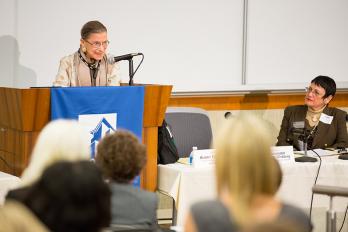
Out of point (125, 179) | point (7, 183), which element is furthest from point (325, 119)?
point (125, 179)

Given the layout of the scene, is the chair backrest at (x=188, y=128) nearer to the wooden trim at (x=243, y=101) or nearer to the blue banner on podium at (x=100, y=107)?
the wooden trim at (x=243, y=101)

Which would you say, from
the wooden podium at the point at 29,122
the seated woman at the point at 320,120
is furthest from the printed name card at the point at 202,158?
the seated woman at the point at 320,120

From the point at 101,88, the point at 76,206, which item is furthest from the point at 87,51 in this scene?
the point at 76,206

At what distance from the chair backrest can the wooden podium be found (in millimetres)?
872

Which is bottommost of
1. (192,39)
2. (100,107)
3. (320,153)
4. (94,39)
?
(320,153)

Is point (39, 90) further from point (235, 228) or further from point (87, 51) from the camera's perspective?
point (235, 228)

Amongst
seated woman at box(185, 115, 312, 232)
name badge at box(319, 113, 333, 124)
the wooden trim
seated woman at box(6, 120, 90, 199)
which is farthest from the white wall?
seated woman at box(185, 115, 312, 232)

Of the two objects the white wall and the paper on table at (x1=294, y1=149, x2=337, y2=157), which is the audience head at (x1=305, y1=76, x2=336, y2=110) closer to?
the paper on table at (x1=294, y1=149, x2=337, y2=157)

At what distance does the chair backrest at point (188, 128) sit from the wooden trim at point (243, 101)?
904 mm

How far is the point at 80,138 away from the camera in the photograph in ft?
7.30

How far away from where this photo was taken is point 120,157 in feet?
9.55

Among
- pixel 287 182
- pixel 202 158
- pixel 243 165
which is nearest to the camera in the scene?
pixel 243 165

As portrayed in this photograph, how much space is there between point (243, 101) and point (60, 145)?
16.3 feet

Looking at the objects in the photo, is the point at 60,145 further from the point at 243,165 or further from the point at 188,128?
the point at 188,128
